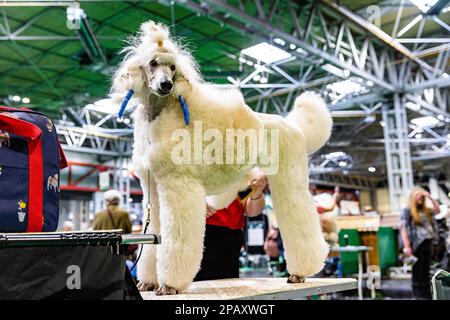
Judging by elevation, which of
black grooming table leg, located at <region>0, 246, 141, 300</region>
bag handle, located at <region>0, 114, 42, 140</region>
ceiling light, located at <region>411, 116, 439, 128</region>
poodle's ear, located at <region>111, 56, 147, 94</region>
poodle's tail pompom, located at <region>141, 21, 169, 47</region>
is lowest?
black grooming table leg, located at <region>0, 246, 141, 300</region>

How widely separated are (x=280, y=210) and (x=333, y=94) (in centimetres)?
754

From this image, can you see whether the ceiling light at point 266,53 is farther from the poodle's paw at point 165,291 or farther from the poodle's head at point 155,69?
→ the poodle's paw at point 165,291

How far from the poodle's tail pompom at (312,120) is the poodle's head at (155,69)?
649mm

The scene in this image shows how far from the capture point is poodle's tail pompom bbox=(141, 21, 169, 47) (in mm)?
1461

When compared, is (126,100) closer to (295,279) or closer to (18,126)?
(18,126)

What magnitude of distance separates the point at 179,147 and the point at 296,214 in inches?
24.2

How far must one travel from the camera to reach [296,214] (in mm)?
1764

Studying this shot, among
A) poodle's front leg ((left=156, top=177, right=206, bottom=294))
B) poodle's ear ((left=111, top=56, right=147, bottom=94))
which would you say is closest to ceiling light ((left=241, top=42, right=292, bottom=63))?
poodle's ear ((left=111, top=56, right=147, bottom=94))

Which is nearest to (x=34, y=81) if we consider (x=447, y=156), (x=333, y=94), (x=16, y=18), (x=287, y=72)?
(x=16, y=18)

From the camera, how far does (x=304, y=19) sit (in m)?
6.42

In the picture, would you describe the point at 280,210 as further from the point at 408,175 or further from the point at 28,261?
the point at 408,175

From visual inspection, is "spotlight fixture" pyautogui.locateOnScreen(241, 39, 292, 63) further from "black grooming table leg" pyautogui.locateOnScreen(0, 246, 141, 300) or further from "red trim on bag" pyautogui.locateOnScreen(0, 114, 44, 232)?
"black grooming table leg" pyautogui.locateOnScreen(0, 246, 141, 300)

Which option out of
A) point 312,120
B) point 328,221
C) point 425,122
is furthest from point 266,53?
point 425,122

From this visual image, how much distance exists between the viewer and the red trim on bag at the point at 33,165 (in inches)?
44.1
